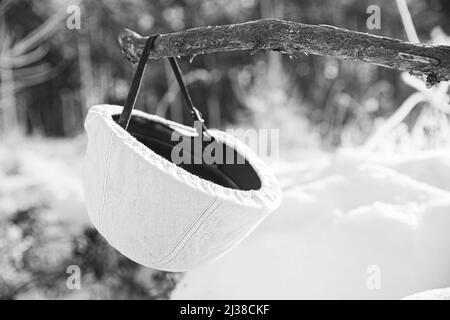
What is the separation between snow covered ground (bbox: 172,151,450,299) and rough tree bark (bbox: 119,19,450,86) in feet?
2.61

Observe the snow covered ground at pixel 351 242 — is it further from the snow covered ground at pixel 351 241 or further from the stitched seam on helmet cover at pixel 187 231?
the stitched seam on helmet cover at pixel 187 231

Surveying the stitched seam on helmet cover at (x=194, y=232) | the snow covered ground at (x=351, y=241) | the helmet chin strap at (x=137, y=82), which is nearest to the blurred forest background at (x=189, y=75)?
the snow covered ground at (x=351, y=241)

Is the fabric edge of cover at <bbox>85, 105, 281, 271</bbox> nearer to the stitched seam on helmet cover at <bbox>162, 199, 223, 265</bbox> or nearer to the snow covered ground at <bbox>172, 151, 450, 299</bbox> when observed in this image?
the stitched seam on helmet cover at <bbox>162, 199, 223, 265</bbox>

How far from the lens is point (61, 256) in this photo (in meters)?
2.35

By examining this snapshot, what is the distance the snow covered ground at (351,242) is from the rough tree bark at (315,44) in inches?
31.4

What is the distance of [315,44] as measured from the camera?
0.98m

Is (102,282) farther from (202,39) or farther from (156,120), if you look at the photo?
(202,39)

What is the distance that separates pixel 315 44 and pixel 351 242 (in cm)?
88

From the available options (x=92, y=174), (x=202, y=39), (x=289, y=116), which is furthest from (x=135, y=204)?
(x=289, y=116)

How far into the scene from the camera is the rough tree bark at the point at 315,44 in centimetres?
91

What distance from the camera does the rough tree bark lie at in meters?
0.91

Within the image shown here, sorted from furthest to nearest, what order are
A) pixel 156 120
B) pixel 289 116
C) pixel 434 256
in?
1. pixel 289 116
2. pixel 434 256
3. pixel 156 120

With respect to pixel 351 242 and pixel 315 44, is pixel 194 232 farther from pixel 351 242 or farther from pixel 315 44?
pixel 351 242

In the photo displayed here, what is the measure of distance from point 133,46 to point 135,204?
1.36 ft
